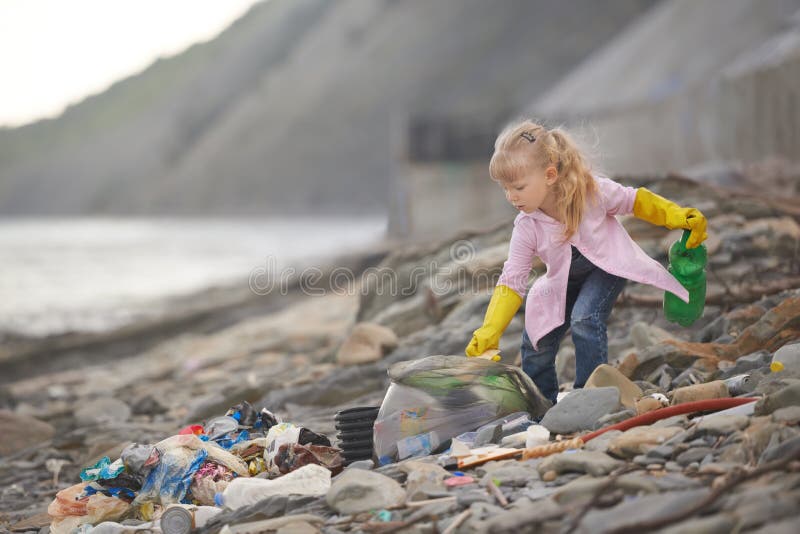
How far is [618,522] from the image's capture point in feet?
9.53

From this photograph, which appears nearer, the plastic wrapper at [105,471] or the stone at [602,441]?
the stone at [602,441]

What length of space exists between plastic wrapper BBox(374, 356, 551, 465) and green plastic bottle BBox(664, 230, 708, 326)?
86 centimetres

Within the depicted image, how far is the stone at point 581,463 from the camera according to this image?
3.39 meters

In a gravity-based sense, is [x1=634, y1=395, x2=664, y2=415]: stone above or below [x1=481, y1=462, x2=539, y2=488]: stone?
above

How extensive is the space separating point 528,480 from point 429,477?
360 mm

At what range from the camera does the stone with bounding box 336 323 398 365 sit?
7277mm

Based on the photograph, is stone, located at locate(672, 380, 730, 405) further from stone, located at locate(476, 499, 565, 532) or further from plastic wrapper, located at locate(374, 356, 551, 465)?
stone, located at locate(476, 499, 565, 532)

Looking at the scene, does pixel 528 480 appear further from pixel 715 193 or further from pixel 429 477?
pixel 715 193

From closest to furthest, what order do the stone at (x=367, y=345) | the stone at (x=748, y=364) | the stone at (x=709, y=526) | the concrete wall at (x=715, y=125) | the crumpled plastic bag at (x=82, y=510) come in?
the stone at (x=709, y=526) → the crumpled plastic bag at (x=82, y=510) → the stone at (x=748, y=364) → the stone at (x=367, y=345) → the concrete wall at (x=715, y=125)

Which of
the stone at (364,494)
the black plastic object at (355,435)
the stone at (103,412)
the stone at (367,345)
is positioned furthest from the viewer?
the stone at (103,412)

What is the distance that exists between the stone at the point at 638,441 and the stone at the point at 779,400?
296mm

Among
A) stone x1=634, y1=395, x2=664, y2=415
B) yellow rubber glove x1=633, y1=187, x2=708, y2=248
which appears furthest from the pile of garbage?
yellow rubber glove x1=633, y1=187, x2=708, y2=248

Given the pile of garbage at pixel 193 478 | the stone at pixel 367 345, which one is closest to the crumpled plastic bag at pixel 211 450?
the pile of garbage at pixel 193 478

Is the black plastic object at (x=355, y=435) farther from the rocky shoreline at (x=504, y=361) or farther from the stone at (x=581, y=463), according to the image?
the stone at (x=581, y=463)
